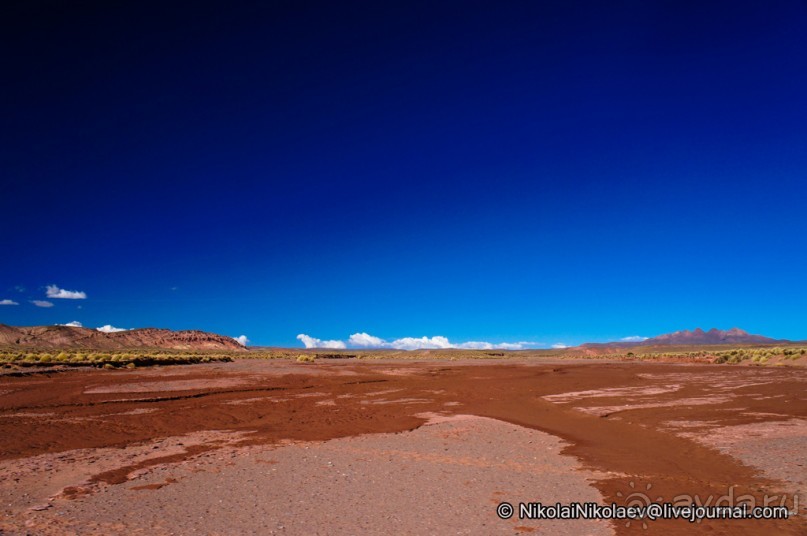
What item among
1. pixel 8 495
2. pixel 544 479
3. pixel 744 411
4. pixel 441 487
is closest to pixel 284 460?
pixel 441 487

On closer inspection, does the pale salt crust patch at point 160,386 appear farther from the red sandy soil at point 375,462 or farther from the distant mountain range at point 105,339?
the distant mountain range at point 105,339

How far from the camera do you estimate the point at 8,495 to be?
7723mm

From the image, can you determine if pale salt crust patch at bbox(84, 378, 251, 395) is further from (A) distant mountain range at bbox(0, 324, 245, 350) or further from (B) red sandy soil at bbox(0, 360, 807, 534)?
(A) distant mountain range at bbox(0, 324, 245, 350)

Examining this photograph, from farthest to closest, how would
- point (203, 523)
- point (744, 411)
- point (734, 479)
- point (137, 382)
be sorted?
point (137, 382), point (744, 411), point (734, 479), point (203, 523)

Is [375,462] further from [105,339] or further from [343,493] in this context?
[105,339]

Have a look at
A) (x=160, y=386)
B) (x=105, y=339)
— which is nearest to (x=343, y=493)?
(x=160, y=386)

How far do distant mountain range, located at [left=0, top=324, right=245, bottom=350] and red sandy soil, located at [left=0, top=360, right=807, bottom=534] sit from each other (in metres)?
99.1

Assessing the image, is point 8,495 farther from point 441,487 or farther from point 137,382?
point 137,382

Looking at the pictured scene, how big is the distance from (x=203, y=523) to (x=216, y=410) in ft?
42.6

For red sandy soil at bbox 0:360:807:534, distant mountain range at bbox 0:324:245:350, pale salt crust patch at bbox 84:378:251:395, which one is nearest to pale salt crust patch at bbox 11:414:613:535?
red sandy soil at bbox 0:360:807:534

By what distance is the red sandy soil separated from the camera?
6652mm

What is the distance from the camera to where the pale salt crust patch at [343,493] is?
21.0ft

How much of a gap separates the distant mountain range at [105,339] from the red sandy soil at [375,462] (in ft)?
325

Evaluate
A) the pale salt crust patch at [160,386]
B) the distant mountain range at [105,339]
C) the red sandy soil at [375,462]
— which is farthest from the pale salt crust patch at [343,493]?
the distant mountain range at [105,339]
